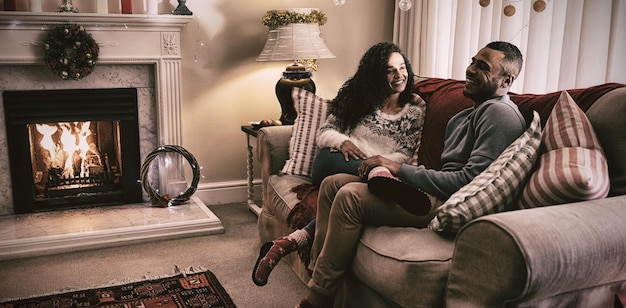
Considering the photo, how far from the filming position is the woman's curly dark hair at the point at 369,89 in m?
2.54

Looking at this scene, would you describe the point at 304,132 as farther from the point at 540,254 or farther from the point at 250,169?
the point at 540,254

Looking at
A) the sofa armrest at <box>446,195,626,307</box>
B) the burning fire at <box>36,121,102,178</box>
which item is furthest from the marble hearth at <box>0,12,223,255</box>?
the sofa armrest at <box>446,195,626,307</box>

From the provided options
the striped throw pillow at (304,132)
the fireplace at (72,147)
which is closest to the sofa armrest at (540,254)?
the striped throw pillow at (304,132)

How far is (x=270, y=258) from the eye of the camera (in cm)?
222

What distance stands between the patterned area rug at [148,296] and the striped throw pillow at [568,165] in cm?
131

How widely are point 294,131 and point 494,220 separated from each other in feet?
5.07

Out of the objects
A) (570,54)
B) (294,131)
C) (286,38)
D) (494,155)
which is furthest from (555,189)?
(286,38)

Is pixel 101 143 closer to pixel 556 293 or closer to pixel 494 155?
pixel 494 155

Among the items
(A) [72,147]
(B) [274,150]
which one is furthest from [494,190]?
(A) [72,147]

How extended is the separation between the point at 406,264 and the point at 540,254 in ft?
1.47

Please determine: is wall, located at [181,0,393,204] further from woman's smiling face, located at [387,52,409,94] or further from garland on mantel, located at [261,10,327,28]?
woman's smiling face, located at [387,52,409,94]

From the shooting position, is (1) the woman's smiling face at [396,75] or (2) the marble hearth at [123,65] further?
(2) the marble hearth at [123,65]

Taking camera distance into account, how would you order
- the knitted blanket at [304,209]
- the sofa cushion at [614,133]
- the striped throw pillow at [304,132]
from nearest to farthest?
the sofa cushion at [614,133] < the knitted blanket at [304,209] < the striped throw pillow at [304,132]

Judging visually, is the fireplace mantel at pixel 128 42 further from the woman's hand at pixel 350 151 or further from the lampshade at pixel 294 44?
the woman's hand at pixel 350 151
